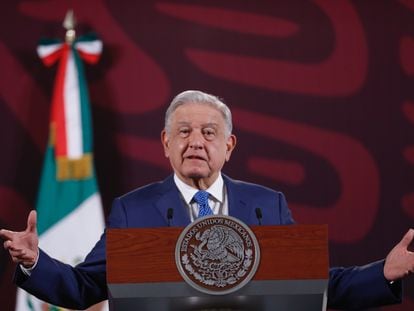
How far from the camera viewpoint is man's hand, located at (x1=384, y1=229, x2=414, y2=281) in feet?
8.37

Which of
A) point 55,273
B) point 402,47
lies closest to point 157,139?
point 402,47

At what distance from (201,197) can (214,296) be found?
737 mm

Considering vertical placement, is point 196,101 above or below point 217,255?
above

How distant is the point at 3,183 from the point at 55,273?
7.59 feet

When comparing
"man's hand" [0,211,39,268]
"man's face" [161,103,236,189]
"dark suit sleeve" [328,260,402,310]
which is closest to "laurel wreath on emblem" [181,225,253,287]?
"man's hand" [0,211,39,268]

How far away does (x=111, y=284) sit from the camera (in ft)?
7.47

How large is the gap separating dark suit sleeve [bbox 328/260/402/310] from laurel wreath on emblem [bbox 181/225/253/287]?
1.95 feet

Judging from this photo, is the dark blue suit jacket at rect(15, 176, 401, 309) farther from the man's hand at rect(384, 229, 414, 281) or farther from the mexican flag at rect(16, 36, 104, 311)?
the mexican flag at rect(16, 36, 104, 311)

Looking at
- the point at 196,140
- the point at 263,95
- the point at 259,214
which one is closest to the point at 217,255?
the point at 259,214

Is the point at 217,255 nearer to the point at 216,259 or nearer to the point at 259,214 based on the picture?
the point at 216,259

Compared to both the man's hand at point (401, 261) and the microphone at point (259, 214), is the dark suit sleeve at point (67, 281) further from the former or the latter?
the man's hand at point (401, 261)

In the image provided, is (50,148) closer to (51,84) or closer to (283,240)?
(51,84)

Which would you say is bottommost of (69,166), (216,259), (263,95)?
(216,259)

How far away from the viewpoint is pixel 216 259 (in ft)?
7.45
